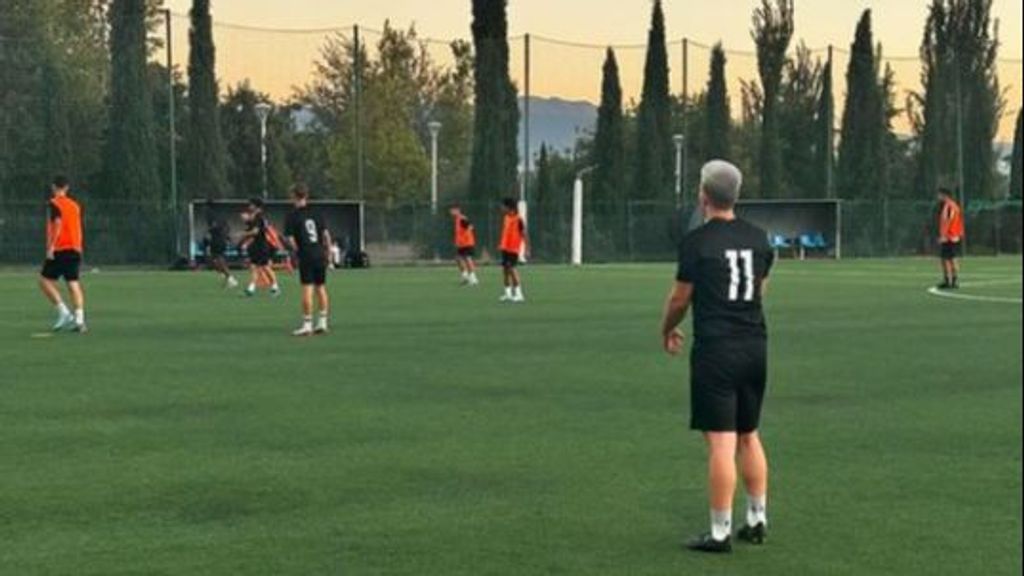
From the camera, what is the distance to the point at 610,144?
60719mm

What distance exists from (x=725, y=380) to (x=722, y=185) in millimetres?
898

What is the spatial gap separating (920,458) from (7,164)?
49627 millimetres

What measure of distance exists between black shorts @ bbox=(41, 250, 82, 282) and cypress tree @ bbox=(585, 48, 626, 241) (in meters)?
41.2

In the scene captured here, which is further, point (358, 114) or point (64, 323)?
point (358, 114)

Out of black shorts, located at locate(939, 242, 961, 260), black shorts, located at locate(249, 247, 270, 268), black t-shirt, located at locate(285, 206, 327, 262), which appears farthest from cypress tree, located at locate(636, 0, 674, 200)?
black t-shirt, located at locate(285, 206, 327, 262)

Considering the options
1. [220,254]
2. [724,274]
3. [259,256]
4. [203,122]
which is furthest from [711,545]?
[203,122]

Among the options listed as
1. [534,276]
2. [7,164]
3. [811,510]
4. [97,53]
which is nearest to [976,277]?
[534,276]

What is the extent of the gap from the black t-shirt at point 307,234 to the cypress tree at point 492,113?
Result: 121ft

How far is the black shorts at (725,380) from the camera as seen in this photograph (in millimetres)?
6086

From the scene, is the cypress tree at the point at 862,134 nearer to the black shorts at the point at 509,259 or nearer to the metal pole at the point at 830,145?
the metal pole at the point at 830,145

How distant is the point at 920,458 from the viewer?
8914 millimetres

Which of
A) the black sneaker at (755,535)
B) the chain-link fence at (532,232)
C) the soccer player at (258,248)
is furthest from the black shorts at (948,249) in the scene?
the black sneaker at (755,535)

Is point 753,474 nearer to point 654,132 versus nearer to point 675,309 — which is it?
Result: point 675,309

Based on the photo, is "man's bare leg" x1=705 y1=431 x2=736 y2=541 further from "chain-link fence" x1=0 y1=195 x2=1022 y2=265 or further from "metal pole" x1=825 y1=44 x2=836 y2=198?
"metal pole" x1=825 y1=44 x2=836 y2=198
